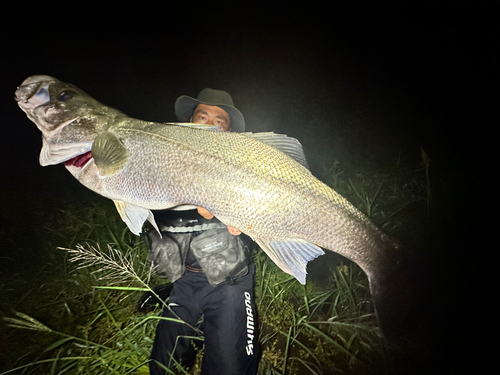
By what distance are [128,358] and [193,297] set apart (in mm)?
681

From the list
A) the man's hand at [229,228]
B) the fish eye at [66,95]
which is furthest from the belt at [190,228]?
the fish eye at [66,95]

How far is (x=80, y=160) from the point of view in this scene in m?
1.54

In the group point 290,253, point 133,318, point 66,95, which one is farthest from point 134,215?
point 133,318

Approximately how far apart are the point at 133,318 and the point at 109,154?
178 cm

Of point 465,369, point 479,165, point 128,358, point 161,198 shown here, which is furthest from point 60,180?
point 479,165

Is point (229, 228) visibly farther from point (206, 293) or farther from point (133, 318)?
point (133, 318)

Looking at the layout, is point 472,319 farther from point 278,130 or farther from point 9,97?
point 9,97

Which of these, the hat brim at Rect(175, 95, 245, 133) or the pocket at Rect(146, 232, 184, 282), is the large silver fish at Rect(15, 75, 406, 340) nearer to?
the pocket at Rect(146, 232, 184, 282)

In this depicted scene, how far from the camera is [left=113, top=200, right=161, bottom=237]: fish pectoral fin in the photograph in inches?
58.6

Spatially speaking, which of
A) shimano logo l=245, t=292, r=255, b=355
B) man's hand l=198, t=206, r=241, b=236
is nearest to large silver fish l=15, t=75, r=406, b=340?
man's hand l=198, t=206, r=241, b=236

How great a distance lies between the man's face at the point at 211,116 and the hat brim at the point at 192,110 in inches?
2.9

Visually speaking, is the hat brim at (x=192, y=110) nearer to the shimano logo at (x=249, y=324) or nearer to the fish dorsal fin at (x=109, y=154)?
the fish dorsal fin at (x=109, y=154)

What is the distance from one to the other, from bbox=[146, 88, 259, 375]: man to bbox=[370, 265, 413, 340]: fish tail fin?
109cm

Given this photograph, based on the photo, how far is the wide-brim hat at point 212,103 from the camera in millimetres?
2732
